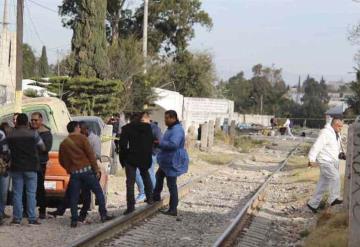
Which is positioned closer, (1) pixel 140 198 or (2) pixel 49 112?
(2) pixel 49 112

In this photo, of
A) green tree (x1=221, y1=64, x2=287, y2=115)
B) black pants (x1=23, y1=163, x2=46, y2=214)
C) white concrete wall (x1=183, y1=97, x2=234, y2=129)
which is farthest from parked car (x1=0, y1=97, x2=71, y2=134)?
green tree (x1=221, y1=64, x2=287, y2=115)

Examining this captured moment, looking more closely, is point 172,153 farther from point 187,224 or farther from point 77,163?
point 77,163

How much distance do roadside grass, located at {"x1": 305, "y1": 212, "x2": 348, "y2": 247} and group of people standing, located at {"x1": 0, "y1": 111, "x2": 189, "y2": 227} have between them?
2583 mm

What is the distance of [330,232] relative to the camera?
33.2ft

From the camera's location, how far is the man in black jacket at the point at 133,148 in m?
11.4

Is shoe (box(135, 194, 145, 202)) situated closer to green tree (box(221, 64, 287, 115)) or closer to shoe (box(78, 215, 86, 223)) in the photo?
shoe (box(78, 215, 86, 223))

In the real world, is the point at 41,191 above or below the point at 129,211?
above

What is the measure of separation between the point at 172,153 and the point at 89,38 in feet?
78.3

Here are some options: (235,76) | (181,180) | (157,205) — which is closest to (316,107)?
(235,76)

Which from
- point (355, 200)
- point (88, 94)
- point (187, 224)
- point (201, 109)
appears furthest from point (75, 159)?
point (201, 109)

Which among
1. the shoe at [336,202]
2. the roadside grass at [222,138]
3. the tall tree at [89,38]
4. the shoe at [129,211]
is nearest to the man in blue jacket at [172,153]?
the shoe at [129,211]

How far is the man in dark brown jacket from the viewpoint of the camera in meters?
10.2

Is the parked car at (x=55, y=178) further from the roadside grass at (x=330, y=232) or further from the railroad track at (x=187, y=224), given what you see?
the roadside grass at (x=330, y=232)

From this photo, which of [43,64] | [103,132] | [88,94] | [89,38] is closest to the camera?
[103,132]
